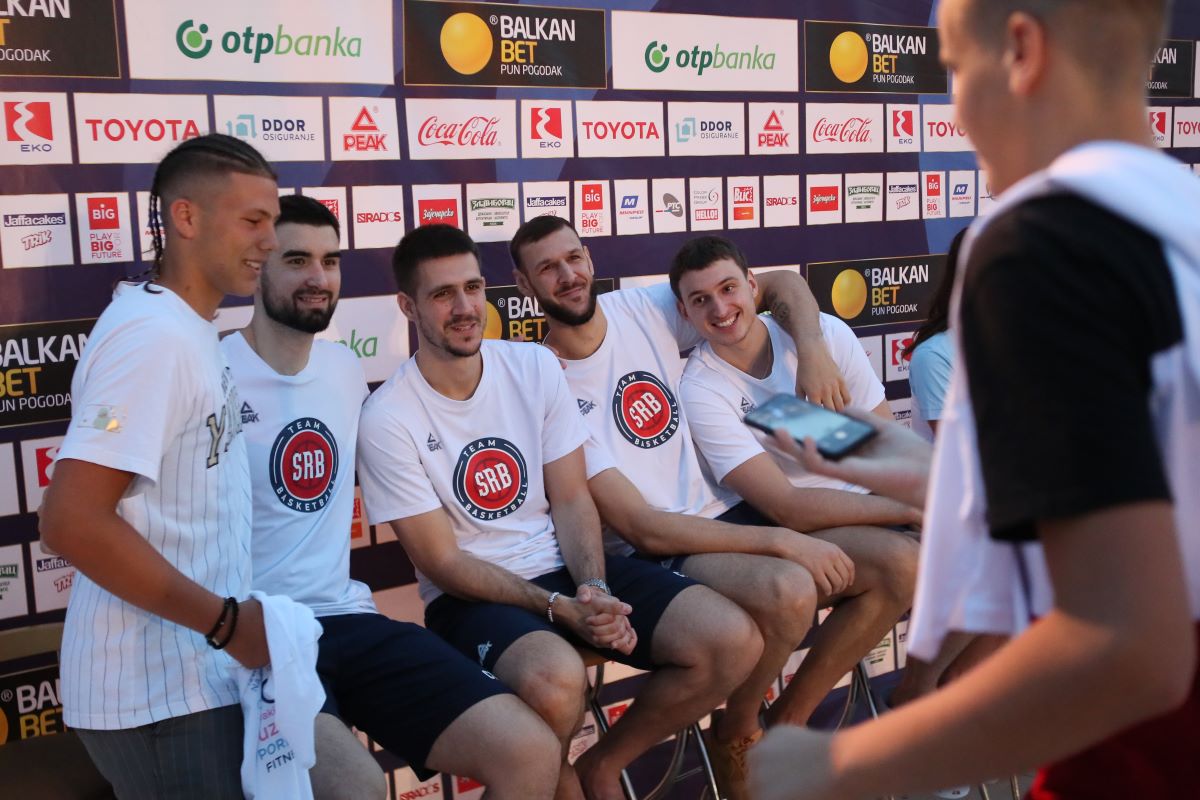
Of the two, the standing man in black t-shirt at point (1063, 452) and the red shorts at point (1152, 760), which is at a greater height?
the standing man in black t-shirt at point (1063, 452)

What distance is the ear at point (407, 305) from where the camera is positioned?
279cm

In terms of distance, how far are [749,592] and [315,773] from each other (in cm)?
112

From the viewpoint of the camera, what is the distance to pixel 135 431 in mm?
1679

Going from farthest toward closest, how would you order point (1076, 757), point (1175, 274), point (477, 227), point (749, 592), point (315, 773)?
point (477, 227), point (749, 592), point (315, 773), point (1076, 757), point (1175, 274)

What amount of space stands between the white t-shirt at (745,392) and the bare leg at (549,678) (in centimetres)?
81

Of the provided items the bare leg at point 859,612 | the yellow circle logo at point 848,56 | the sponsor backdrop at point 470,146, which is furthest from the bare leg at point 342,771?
the yellow circle logo at point 848,56

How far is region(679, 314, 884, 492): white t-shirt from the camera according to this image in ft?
9.75

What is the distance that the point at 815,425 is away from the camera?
108 centimetres

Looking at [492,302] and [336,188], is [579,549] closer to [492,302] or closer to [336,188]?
[492,302]

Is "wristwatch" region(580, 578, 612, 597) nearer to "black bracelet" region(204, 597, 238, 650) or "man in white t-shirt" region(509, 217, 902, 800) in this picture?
"man in white t-shirt" region(509, 217, 902, 800)

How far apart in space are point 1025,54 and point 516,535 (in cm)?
213

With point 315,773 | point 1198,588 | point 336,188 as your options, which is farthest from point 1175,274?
point 336,188

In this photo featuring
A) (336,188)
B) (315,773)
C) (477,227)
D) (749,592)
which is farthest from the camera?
(477,227)

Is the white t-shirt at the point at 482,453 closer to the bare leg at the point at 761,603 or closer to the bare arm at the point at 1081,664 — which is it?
the bare leg at the point at 761,603
